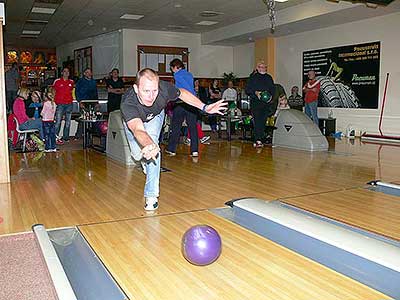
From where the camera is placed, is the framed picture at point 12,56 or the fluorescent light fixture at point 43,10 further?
the framed picture at point 12,56

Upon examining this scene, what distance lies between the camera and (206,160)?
5.58 meters

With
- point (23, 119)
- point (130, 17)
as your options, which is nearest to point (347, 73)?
point (130, 17)

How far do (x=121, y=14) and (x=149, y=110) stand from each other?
6.61 m

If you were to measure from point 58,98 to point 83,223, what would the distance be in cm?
501

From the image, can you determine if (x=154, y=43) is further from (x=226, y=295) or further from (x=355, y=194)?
(x=226, y=295)

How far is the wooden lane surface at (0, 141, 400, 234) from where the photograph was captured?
3225 millimetres

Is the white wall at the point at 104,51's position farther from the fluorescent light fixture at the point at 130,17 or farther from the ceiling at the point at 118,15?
the fluorescent light fixture at the point at 130,17

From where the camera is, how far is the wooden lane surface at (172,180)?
322 centimetres

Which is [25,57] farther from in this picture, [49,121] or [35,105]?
[49,121]

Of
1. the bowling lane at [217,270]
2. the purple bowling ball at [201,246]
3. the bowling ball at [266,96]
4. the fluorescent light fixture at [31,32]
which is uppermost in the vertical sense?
the fluorescent light fixture at [31,32]

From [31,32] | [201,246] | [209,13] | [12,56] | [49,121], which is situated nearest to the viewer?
[201,246]

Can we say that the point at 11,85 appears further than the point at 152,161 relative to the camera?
Yes

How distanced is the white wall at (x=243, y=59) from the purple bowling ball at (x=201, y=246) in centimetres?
968

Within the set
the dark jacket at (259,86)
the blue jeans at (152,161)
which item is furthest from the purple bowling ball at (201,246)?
the dark jacket at (259,86)
